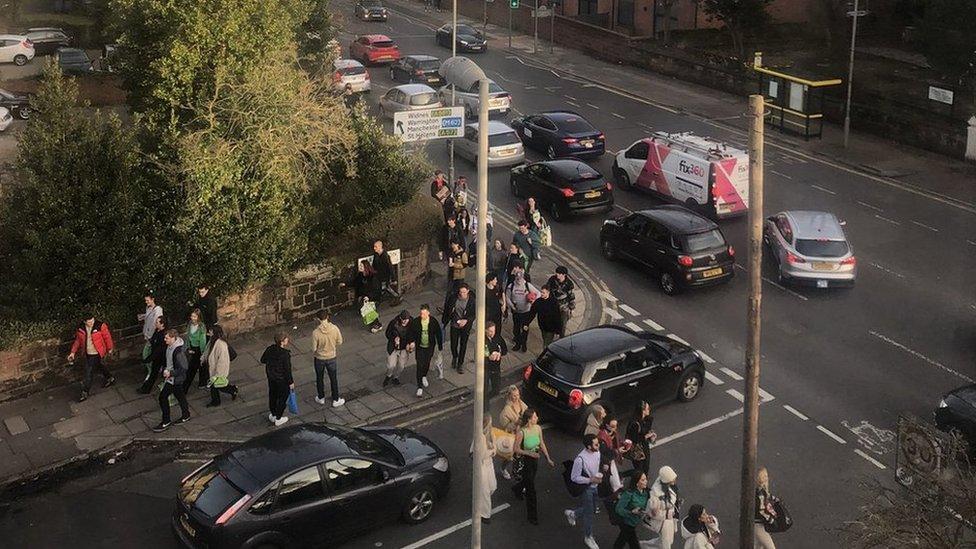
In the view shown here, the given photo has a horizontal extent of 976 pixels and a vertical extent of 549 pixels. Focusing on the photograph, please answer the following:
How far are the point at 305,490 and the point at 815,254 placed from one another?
14046 millimetres

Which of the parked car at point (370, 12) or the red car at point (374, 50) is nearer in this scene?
the red car at point (374, 50)

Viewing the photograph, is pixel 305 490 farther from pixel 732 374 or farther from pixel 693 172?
pixel 693 172

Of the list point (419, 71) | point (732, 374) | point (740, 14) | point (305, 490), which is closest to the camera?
point (305, 490)

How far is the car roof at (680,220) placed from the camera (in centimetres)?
2344

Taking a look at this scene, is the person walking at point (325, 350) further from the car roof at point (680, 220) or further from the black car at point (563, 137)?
the black car at point (563, 137)

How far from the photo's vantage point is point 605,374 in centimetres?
1725

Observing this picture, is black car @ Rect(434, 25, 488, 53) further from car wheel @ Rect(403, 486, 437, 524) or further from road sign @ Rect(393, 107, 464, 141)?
car wheel @ Rect(403, 486, 437, 524)

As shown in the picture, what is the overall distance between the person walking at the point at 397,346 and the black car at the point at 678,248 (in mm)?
7192

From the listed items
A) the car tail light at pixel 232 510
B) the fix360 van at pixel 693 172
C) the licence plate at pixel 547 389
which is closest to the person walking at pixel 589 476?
the licence plate at pixel 547 389

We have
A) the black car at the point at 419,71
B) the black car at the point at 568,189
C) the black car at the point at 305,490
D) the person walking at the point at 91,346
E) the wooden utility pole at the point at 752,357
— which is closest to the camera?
the wooden utility pole at the point at 752,357

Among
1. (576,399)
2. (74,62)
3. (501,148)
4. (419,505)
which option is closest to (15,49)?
(74,62)

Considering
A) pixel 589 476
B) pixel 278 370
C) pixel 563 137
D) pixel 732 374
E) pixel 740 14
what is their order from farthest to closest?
pixel 740 14 < pixel 563 137 < pixel 732 374 < pixel 278 370 < pixel 589 476

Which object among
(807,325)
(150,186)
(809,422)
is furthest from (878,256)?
(150,186)

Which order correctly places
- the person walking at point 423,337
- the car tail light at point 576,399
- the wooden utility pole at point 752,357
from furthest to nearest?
the person walking at point 423,337
the car tail light at point 576,399
the wooden utility pole at point 752,357
